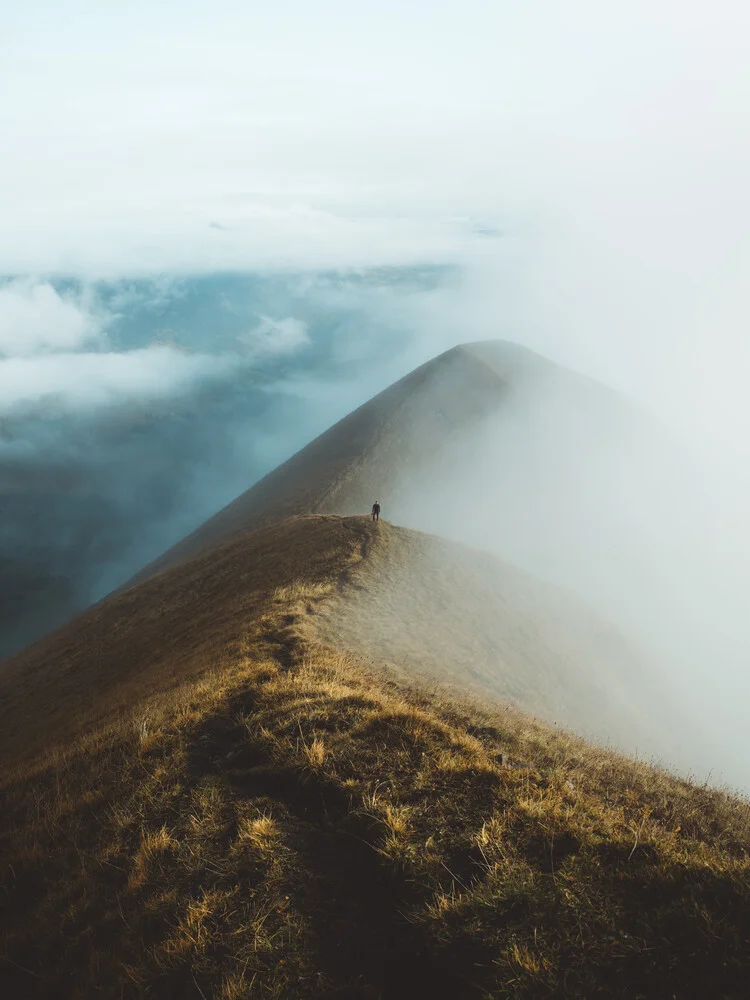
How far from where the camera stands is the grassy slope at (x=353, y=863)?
6074 millimetres

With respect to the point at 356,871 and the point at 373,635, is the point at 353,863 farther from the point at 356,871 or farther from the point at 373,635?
the point at 373,635

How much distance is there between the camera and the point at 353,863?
7.72 m

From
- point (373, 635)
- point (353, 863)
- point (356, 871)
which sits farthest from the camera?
point (373, 635)

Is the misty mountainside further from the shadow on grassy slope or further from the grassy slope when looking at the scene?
the shadow on grassy slope

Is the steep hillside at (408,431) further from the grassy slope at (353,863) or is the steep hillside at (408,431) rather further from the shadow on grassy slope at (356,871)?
the shadow on grassy slope at (356,871)

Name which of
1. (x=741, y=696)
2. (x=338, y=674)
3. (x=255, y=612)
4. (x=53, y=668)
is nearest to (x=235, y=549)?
(x=53, y=668)

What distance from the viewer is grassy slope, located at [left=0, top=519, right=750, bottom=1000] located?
607 centimetres

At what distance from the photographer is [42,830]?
371 inches

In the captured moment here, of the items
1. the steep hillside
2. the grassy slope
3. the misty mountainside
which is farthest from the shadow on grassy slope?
the steep hillside

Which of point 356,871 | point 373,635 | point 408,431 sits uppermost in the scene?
point 408,431

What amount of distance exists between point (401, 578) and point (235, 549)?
68.2 feet

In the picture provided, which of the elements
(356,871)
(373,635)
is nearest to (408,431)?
(373,635)

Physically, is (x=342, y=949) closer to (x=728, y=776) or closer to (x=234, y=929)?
(x=234, y=929)

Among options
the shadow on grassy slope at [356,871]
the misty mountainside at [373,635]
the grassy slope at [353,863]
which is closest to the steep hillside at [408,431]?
the misty mountainside at [373,635]
